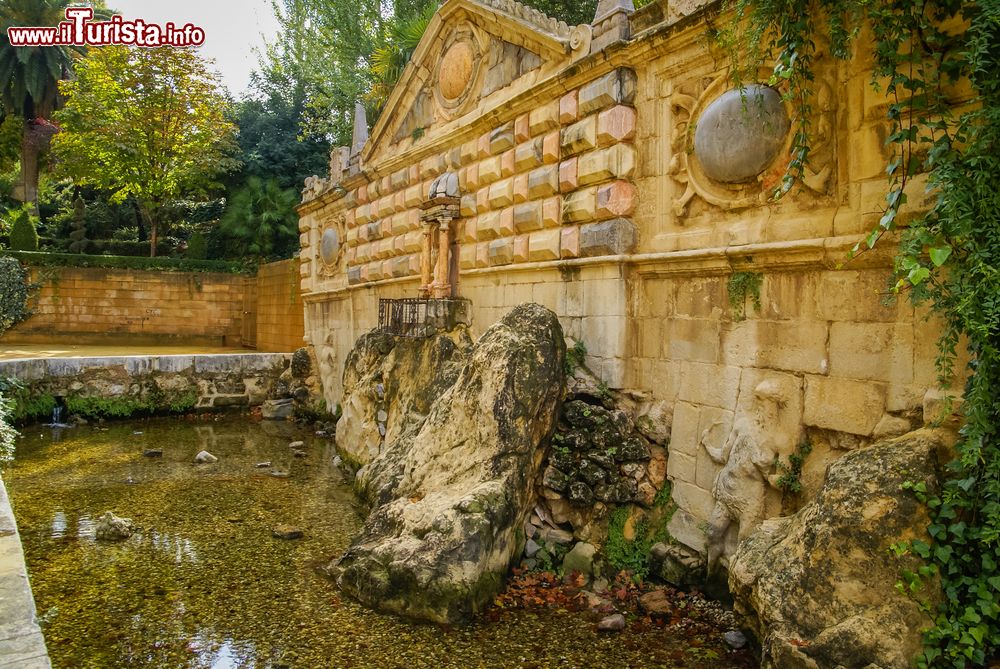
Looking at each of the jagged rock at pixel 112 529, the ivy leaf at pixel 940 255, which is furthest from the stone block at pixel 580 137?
the jagged rock at pixel 112 529

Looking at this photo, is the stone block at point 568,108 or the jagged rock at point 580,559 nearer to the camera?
the jagged rock at point 580,559

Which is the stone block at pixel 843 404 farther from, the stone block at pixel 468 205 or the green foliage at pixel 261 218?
the green foliage at pixel 261 218

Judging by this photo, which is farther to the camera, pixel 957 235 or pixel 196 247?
pixel 196 247

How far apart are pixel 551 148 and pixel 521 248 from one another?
3.86 feet

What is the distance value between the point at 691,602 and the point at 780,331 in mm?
2214

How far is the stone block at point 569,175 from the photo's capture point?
675 cm

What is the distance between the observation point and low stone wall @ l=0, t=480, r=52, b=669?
2.68 m

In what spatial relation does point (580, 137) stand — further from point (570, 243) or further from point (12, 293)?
point (12, 293)

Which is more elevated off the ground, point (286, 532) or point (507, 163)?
point (507, 163)

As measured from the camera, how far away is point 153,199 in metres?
24.1

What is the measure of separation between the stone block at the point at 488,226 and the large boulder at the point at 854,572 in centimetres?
513

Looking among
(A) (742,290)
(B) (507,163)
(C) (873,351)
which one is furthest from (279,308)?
(C) (873,351)

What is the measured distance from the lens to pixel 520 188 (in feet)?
25.0

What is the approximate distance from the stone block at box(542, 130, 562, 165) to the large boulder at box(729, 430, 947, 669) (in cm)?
442
